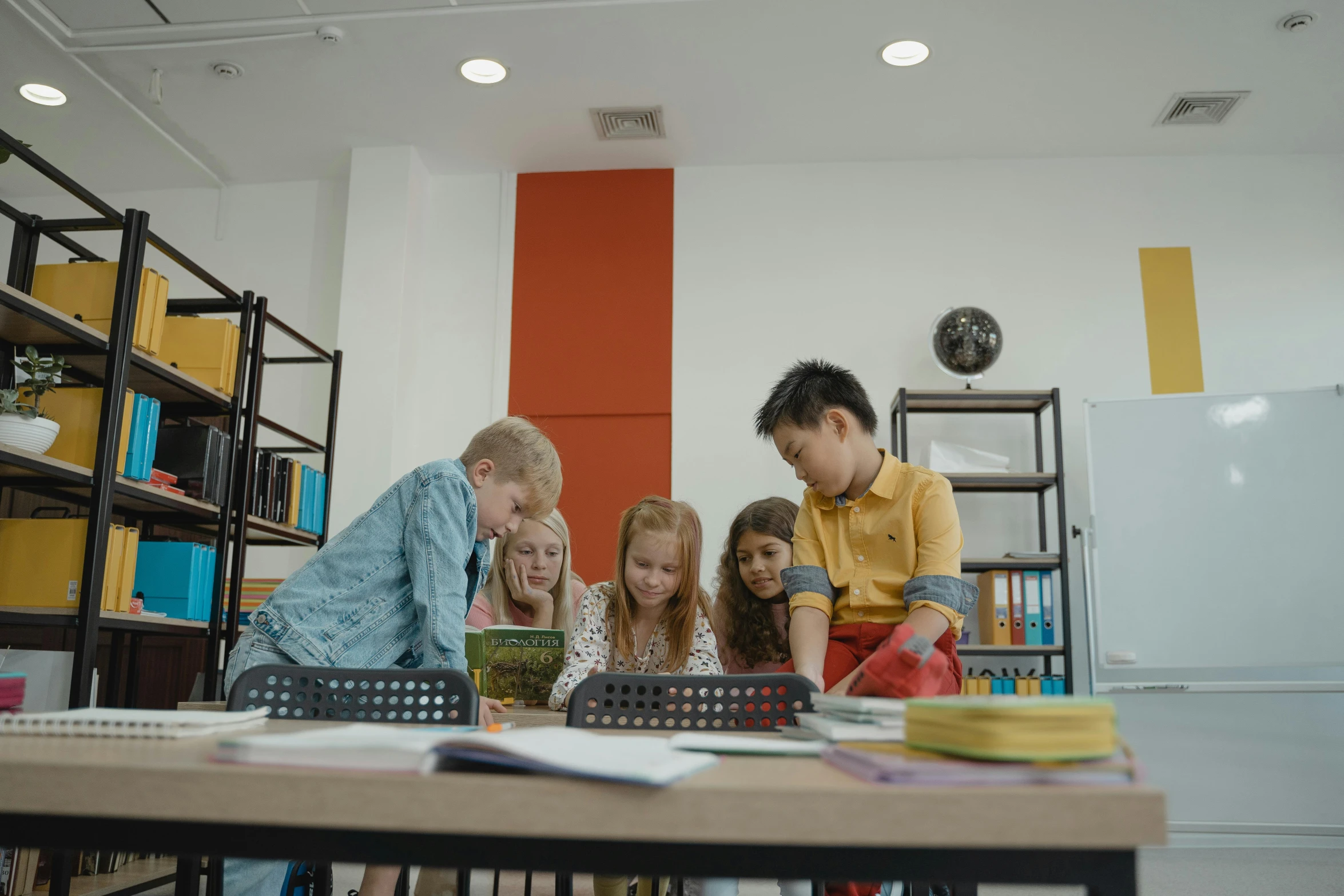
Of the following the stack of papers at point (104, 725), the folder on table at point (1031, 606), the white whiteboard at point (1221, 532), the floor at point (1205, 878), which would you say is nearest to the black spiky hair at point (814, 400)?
the stack of papers at point (104, 725)

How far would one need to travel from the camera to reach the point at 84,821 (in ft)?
1.81

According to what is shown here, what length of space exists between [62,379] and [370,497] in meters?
1.45

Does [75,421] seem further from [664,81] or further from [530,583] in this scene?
[664,81]

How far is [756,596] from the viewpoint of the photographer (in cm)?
253

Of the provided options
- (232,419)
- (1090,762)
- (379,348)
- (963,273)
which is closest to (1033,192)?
(963,273)

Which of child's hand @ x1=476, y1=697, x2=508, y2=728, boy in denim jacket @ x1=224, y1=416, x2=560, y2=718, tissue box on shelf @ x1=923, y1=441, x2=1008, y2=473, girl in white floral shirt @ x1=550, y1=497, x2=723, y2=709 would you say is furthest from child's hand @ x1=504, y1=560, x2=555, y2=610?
tissue box on shelf @ x1=923, y1=441, x2=1008, y2=473

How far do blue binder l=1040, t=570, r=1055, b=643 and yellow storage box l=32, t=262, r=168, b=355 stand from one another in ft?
10.9

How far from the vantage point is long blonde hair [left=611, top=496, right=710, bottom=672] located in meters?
2.12

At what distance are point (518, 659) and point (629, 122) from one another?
3.05 metres

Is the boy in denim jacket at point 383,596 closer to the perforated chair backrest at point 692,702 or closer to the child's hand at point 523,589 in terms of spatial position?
the perforated chair backrest at point 692,702

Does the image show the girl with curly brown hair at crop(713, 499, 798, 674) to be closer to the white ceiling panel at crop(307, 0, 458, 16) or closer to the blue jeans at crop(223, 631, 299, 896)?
the blue jeans at crop(223, 631, 299, 896)

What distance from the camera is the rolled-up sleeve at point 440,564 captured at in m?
1.81

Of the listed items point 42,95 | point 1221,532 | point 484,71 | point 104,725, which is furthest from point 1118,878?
point 42,95

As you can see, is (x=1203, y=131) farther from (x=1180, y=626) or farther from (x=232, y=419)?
(x=232, y=419)
